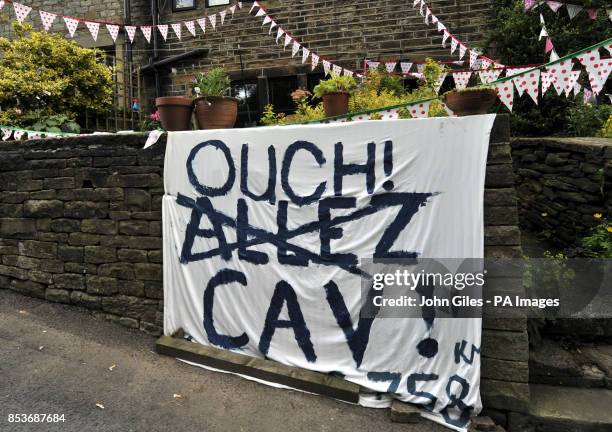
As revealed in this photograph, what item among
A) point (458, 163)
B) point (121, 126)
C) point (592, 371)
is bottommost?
point (592, 371)

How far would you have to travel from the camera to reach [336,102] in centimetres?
367

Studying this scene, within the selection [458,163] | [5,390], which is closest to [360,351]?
[458,163]

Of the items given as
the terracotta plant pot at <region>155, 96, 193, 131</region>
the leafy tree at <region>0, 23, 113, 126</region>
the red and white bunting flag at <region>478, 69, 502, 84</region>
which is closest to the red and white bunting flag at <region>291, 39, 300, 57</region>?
the leafy tree at <region>0, 23, 113, 126</region>

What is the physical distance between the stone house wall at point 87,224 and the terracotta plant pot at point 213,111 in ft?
1.41

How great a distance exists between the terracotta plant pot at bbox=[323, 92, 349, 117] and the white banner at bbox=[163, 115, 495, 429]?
738 millimetres

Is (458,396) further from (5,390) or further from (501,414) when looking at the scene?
(5,390)

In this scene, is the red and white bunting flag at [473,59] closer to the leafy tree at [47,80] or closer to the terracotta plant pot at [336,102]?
the terracotta plant pot at [336,102]

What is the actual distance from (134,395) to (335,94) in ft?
9.74

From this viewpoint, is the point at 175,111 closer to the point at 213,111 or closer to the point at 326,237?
the point at 213,111

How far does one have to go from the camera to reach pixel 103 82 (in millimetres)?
6371

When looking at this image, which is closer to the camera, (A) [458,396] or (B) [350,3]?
(A) [458,396]

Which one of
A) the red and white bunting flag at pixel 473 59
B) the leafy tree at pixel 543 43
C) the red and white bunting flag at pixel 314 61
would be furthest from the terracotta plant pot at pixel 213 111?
the red and white bunting flag at pixel 473 59

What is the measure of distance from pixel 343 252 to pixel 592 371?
2.06 meters

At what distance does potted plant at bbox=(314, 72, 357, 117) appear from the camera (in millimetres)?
3645
